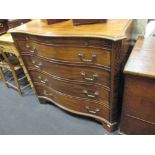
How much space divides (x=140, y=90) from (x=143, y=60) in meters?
0.20

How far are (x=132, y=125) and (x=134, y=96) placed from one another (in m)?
0.31

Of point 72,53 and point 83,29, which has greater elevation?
point 83,29

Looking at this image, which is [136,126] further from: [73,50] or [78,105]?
[73,50]

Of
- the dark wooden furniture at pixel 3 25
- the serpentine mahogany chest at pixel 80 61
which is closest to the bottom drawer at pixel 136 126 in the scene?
the serpentine mahogany chest at pixel 80 61

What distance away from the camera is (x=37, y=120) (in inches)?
72.7

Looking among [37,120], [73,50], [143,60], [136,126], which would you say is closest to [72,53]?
[73,50]

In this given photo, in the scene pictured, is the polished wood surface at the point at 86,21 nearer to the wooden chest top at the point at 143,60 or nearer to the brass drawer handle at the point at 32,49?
the wooden chest top at the point at 143,60

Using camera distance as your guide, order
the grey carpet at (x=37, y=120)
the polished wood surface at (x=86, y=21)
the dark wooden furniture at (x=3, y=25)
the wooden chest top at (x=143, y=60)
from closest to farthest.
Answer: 1. the wooden chest top at (x=143, y=60)
2. the polished wood surface at (x=86, y=21)
3. the grey carpet at (x=37, y=120)
4. the dark wooden furniture at (x=3, y=25)

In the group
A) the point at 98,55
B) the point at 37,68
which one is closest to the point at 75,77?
the point at 98,55

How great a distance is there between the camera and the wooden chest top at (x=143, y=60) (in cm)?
100

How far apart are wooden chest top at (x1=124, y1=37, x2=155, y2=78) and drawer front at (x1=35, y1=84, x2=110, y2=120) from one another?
1.65 ft

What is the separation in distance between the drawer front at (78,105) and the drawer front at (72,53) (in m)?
0.43

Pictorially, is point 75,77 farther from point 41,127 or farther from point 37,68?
point 41,127
